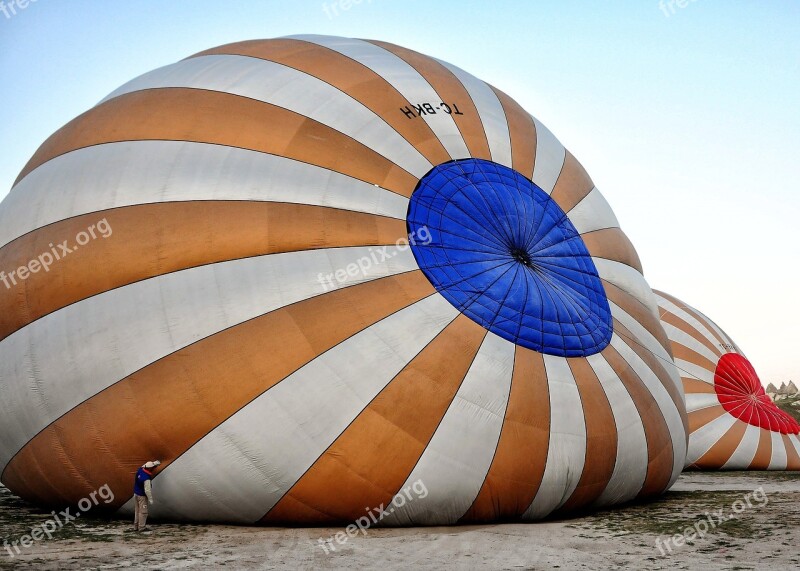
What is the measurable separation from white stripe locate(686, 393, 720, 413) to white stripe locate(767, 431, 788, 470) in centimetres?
129

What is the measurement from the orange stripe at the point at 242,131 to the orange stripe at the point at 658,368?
3144mm

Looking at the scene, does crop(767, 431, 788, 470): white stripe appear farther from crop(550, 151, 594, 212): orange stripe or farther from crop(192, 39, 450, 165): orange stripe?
crop(192, 39, 450, 165): orange stripe

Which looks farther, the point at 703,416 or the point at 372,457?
the point at 703,416

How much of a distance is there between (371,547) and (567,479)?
238 cm

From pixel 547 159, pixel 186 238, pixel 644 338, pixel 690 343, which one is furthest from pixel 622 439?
pixel 690 343

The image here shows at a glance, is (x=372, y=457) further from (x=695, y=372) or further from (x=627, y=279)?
(x=695, y=372)

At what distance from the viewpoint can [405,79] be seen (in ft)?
30.8

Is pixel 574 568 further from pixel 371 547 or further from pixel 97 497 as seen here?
pixel 97 497

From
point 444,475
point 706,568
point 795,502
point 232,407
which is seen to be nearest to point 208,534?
point 232,407

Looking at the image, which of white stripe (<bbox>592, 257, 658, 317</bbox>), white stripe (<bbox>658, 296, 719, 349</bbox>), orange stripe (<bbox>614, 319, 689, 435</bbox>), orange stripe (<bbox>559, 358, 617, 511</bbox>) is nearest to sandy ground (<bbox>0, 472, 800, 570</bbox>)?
orange stripe (<bbox>559, 358, 617, 511</bbox>)

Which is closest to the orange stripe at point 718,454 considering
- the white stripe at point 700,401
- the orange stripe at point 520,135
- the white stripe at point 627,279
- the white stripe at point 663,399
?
the white stripe at point 700,401

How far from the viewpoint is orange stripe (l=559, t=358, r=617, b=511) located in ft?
25.9

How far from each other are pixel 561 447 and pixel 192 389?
11.8 feet

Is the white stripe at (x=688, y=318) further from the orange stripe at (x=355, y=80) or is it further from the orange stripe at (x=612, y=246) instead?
the orange stripe at (x=355, y=80)
